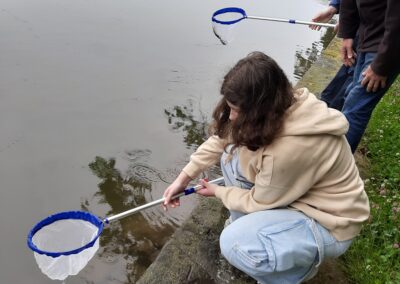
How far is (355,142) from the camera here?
2.91 metres

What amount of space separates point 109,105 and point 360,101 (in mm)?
2599

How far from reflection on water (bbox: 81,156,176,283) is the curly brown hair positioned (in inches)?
55.3

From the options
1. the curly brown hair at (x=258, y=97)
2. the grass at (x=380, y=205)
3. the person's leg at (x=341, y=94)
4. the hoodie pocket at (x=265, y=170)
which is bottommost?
the grass at (x=380, y=205)

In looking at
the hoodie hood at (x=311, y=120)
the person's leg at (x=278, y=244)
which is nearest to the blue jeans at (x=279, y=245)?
the person's leg at (x=278, y=244)

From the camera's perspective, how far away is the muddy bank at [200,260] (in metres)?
2.25

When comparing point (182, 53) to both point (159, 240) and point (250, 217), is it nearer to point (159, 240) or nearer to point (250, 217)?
point (159, 240)

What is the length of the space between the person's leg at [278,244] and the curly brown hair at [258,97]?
353 mm

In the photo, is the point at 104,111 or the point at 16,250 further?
the point at 104,111

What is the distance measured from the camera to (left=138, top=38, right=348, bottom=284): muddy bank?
225 cm

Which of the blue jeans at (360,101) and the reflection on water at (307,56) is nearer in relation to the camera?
the blue jeans at (360,101)

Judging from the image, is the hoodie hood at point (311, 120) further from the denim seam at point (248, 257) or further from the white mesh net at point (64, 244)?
the white mesh net at point (64, 244)

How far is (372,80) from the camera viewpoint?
2545 millimetres

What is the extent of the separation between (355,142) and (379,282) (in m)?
0.95

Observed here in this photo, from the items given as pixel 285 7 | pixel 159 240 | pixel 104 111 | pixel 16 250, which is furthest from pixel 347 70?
pixel 285 7
